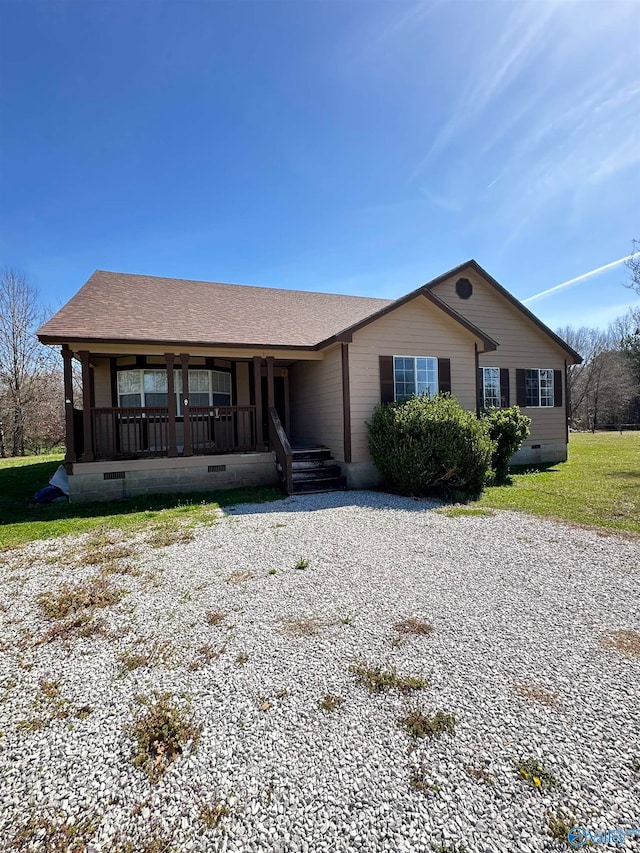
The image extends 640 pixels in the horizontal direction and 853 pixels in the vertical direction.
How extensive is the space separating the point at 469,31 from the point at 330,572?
10865 mm

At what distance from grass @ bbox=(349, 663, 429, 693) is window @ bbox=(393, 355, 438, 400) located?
304 inches

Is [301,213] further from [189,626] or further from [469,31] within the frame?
[189,626]

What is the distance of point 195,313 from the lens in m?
11.0

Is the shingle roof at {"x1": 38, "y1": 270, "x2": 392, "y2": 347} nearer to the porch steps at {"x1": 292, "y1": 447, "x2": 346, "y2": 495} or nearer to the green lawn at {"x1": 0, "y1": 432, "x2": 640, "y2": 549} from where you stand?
the porch steps at {"x1": 292, "y1": 447, "x2": 346, "y2": 495}

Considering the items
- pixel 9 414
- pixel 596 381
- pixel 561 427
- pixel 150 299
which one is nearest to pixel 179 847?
pixel 150 299

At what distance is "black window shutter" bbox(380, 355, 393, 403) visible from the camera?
380 inches

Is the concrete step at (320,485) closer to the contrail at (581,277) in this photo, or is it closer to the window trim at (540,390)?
the window trim at (540,390)

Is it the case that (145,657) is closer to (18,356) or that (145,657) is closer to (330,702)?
(330,702)

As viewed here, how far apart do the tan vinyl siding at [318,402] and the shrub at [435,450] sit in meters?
1.54

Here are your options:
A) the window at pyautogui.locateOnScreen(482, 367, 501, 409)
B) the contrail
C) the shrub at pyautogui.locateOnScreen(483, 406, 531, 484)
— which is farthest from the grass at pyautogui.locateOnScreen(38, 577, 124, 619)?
the contrail

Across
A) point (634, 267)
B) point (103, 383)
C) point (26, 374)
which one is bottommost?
point (103, 383)

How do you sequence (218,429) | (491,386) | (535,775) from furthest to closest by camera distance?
1. (491,386)
2. (218,429)
3. (535,775)

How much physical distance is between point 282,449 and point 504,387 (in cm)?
856

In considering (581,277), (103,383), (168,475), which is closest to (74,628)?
(168,475)
